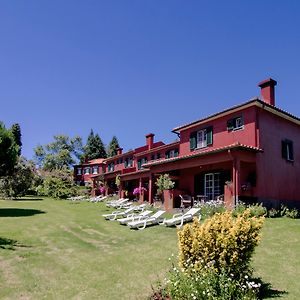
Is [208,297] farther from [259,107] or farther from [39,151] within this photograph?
[39,151]

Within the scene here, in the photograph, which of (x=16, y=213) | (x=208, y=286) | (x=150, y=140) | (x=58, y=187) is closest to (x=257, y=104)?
(x=208, y=286)

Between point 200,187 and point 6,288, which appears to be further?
point 200,187

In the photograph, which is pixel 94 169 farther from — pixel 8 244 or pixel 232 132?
pixel 8 244

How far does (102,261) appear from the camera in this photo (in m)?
11.7

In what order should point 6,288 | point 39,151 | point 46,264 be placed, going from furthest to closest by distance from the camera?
point 39,151
point 46,264
point 6,288

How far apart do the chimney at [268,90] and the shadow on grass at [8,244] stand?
1830 centimetres

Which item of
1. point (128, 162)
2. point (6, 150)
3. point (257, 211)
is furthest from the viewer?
point (128, 162)

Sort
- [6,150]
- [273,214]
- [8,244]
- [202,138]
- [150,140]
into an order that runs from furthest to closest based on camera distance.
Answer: [150,140] → [6,150] → [202,138] → [273,214] → [8,244]

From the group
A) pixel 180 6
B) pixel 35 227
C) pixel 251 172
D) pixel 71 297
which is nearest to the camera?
pixel 71 297

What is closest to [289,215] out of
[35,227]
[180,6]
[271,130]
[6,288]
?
[271,130]

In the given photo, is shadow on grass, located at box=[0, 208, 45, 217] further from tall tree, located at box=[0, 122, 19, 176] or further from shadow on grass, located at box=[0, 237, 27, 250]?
shadow on grass, located at box=[0, 237, 27, 250]

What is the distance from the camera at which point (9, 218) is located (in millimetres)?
22266

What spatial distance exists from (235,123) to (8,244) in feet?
52.1

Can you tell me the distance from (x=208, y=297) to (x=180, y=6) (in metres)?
11.7
